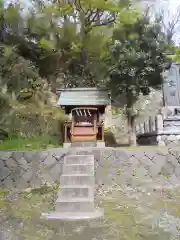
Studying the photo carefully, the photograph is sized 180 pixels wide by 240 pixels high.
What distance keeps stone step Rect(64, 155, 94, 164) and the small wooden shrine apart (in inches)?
82.7

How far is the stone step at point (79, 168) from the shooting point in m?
7.36

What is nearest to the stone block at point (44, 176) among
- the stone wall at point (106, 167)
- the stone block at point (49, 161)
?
the stone wall at point (106, 167)

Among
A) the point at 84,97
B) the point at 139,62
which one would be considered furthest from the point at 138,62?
the point at 84,97

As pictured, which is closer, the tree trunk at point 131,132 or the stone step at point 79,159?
the stone step at point 79,159

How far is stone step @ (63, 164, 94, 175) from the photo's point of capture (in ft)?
24.1

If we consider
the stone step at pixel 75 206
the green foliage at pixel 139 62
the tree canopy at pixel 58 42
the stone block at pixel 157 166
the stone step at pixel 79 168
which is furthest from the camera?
the tree canopy at pixel 58 42

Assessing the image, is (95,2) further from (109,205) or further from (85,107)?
(109,205)

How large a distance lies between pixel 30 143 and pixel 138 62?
17.1 ft

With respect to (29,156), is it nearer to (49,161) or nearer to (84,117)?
(49,161)

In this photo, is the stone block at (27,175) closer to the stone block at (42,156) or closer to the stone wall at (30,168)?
the stone wall at (30,168)

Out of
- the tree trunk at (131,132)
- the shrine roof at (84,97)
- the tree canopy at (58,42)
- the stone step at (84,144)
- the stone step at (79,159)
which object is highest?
the tree canopy at (58,42)

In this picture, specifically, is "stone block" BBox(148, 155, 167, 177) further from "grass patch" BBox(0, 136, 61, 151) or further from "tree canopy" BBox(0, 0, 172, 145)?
"tree canopy" BBox(0, 0, 172, 145)

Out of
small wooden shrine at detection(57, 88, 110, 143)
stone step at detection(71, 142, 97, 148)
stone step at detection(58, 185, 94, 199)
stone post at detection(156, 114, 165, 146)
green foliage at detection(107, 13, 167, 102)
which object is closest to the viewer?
stone step at detection(58, 185, 94, 199)

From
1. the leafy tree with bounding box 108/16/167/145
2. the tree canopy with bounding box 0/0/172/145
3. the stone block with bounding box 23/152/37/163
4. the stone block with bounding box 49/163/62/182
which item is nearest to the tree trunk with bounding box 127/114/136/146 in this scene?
the leafy tree with bounding box 108/16/167/145
